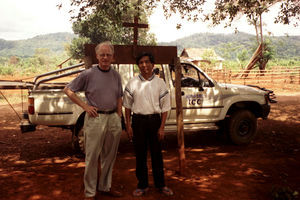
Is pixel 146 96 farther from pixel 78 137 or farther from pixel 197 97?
pixel 197 97

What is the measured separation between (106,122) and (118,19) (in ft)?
13.3

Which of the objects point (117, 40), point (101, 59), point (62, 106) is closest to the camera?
point (101, 59)

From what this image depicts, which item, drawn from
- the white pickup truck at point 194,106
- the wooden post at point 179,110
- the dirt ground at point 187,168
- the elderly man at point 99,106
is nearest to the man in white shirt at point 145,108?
the elderly man at point 99,106

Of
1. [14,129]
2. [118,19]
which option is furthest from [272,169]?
[14,129]

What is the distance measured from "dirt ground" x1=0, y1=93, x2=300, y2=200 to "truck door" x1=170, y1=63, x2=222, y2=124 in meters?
0.85

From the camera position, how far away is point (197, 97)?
18.8 feet

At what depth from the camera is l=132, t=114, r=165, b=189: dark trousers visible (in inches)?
130

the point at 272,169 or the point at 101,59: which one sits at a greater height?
the point at 101,59

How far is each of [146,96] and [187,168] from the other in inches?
84.2

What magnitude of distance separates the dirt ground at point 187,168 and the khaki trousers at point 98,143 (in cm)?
48

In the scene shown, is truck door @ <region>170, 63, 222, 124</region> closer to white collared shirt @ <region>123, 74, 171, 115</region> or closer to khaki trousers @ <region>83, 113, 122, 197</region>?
white collared shirt @ <region>123, 74, 171, 115</region>

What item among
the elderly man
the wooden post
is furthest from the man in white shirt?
the wooden post

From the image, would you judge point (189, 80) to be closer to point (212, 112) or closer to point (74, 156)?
point (212, 112)

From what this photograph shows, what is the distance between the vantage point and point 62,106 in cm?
501
